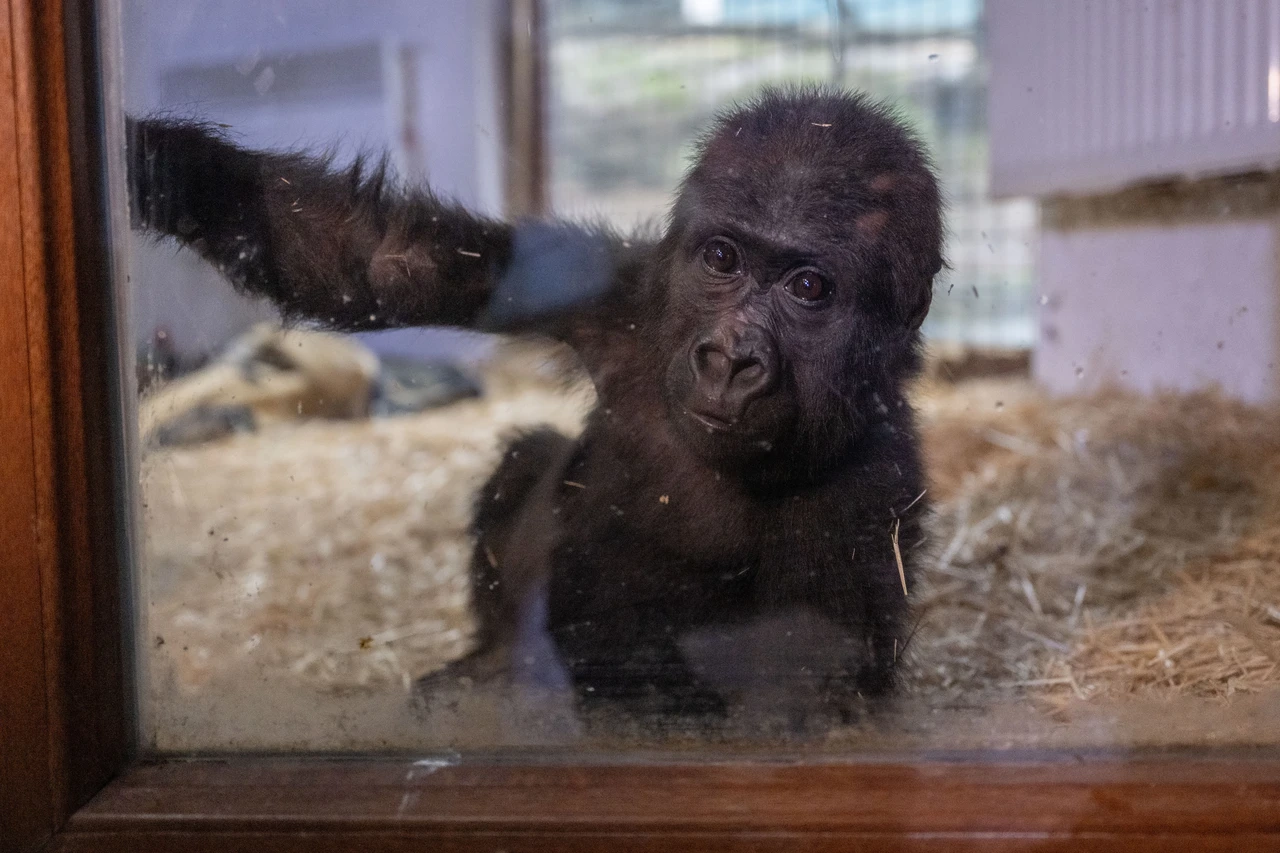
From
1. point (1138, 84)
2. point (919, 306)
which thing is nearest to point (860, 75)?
point (1138, 84)

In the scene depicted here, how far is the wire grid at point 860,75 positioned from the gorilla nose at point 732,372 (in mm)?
1773

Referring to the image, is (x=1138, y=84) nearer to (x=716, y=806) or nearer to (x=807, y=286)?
(x=807, y=286)

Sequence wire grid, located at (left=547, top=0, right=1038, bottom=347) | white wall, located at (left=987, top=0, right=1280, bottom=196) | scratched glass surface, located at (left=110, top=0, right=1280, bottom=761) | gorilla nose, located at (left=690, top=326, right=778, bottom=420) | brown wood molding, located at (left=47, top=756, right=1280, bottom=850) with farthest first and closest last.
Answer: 1. wire grid, located at (left=547, top=0, right=1038, bottom=347)
2. white wall, located at (left=987, top=0, right=1280, bottom=196)
3. gorilla nose, located at (left=690, top=326, right=778, bottom=420)
4. scratched glass surface, located at (left=110, top=0, right=1280, bottom=761)
5. brown wood molding, located at (left=47, top=756, right=1280, bottom=850)

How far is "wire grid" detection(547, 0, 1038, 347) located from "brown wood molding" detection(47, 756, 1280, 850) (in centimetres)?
235

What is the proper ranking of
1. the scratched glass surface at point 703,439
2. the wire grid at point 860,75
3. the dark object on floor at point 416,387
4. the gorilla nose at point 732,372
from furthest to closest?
the dark object on floor at point 416,387 → the wire grid at point 860,75 → the gorilla nose at point 732,372 → the scratched glass surface at point 703,439

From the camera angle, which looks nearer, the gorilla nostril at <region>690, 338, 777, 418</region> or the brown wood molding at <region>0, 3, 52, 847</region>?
the brown wood molding at <region>0, 3, 52, 847</region>

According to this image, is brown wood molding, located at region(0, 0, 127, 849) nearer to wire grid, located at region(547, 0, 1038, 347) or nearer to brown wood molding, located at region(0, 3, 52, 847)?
brown wood molding, located at region(0, 3, 52, 847)

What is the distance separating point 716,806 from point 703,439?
849mm

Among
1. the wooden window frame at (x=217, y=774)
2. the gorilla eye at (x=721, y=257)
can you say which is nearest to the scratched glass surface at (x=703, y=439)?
the gorilla eye at (x=721, y=257)

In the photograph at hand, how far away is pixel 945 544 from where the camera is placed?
12.4ft

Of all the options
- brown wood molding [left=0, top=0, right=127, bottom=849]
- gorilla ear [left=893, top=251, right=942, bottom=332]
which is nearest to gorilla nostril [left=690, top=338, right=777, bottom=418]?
gorilla ear [left=893, top=251, right=942, bottom=332]

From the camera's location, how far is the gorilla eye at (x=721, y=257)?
2363mm

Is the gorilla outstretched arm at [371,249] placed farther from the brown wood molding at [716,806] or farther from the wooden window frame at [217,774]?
the brown wood molding at [716,806]

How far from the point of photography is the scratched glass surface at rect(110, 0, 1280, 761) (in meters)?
2.00
